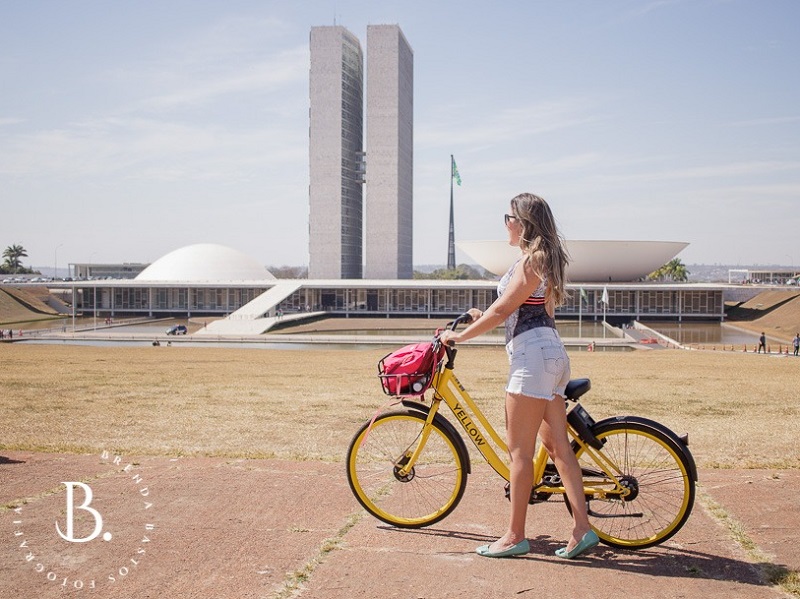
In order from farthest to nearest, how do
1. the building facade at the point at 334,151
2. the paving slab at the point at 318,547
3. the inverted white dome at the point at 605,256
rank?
the building facade at the point at 334,151
the inverted white dome at the point at 605,256
the paving slab at the point at 318,547

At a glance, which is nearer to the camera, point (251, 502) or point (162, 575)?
point (162, 575)

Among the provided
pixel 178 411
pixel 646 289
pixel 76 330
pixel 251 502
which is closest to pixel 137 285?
pixel 76 330

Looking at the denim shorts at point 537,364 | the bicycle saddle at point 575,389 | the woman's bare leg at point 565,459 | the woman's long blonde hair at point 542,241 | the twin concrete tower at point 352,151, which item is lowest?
the woman's bare leg at point 565,459

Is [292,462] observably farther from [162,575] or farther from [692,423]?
[692,423]

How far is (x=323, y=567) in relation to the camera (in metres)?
3.66

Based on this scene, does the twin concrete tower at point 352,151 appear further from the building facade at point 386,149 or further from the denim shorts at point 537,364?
the denim shorts at point 537,364

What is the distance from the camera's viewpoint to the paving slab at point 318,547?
11.3 feet

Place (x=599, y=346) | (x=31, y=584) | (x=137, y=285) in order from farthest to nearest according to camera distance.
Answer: (x=137, y=285) < (x=599, y=346) < (x=31, y=584)

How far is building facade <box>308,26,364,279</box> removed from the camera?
93750 mm

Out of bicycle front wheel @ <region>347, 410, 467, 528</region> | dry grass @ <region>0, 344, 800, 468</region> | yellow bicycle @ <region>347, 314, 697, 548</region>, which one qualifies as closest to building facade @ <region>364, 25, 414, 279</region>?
dry grass @ <region>0, 344, 800, 468</region>

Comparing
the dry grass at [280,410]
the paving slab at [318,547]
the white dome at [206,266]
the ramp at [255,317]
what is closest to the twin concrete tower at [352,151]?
the white dome at [206,266]

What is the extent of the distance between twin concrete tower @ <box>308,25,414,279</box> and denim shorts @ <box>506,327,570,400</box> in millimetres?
93289

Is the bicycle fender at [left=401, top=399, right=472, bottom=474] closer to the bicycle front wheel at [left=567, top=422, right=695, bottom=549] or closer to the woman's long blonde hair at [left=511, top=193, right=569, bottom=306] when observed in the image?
the bicycle front wheel at [left=567, top=422, right=695, bottom=549]

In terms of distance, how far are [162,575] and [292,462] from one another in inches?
92.1
